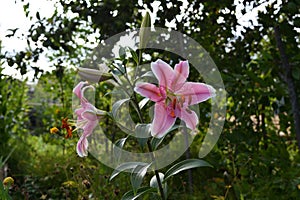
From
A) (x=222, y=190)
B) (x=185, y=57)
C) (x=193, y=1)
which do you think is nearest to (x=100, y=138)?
(x=222, y=190)

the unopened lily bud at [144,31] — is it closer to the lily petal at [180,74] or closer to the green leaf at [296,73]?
the lily petal at [180,74]

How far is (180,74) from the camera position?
87 cm

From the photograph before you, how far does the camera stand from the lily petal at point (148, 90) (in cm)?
85

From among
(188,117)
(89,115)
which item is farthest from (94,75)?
(188,117)

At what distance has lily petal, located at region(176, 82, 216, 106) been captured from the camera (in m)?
0.88

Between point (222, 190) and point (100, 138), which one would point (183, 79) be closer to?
point (222, 190)

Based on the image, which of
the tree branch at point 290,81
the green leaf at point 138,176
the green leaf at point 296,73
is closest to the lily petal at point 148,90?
the green leaf at point 138,176

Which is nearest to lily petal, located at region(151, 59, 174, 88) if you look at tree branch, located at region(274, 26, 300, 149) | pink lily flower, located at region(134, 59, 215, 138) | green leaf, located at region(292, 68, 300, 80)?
pink lily flower, located at region(134, 59, 215, 138)

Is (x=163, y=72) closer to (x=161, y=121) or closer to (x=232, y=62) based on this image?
(x=161, y=121)

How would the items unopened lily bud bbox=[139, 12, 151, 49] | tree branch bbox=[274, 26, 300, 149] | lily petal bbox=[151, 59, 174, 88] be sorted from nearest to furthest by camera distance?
lily petal bbox=[151, 59, 174, 88] → unopened lily bud bbox=[139, 12, 151, 49] → tree branch bbox=[274, 26, 300, 149]

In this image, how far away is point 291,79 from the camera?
171 cm

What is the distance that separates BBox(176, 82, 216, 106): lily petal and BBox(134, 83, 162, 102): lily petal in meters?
0.04

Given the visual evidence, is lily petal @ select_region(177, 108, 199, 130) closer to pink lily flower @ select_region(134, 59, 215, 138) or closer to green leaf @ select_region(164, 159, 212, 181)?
pink lily flower @ select_region(134, 59, 215, 138)

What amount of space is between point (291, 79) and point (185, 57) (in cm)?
44
